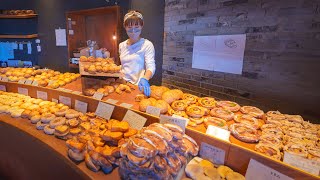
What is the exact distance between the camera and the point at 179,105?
1.64m

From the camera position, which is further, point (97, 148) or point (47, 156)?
point (47, 156)

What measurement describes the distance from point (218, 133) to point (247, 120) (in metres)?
0.32

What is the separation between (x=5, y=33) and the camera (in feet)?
21.0

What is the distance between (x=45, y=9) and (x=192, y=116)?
21.0ft

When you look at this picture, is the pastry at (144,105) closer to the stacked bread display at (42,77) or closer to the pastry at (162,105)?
the pastry at (162,105)

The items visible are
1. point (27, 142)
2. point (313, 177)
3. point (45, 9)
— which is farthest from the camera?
point (45, 9)

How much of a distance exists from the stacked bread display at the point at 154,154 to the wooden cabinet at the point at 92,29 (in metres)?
4.06

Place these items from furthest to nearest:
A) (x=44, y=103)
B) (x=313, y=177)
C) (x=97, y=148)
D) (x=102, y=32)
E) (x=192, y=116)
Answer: (x=102, y=32) → (x=44, y=103) → (x=192, y=116) → (x=97, y=148) → (x=313, y=177)

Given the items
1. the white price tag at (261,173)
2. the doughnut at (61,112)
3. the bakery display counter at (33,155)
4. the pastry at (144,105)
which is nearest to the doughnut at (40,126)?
the bakery display counter at (33,155)

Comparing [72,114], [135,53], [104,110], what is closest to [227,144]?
[104,110]

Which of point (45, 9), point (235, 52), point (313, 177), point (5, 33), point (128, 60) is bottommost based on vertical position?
point (313, 177)

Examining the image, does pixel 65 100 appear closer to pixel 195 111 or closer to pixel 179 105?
pixel 179 105

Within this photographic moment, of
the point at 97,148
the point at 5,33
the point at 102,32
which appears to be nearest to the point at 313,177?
the point at 97,148

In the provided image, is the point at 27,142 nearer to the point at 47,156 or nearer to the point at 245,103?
the point at 47,156
